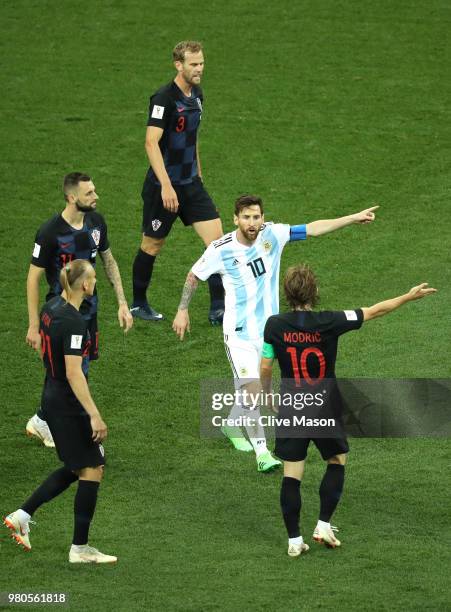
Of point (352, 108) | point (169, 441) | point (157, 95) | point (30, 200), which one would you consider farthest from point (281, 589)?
point (352, 108)

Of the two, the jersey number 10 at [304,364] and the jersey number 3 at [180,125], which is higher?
the jersey number 3 at [180,125]

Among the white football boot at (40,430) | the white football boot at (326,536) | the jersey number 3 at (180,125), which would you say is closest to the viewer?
the white football boot at (326,536)

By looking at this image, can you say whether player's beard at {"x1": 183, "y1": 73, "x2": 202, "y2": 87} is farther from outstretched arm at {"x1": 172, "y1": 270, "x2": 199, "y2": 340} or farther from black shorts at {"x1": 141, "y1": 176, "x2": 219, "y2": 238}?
outstretched arm at {"x1": 172, "y1": 270, "x2": 199, "y2": 340}

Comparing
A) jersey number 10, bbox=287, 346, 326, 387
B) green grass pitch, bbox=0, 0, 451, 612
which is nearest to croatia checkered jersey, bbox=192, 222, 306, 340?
green grass pitch, bbox=0, 0, 451, 612

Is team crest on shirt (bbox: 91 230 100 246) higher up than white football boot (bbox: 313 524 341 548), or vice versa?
team crest on shirt (bbox: 91 230 100 246)

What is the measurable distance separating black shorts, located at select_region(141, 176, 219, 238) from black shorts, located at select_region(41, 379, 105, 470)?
12.5 feet

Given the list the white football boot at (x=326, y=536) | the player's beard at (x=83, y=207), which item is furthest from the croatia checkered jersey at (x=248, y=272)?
the white football boot at (x=326, y=536)

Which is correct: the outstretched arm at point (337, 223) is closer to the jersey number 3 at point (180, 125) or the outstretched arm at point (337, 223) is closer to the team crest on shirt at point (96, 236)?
the team crest on shirt at point (96, 236)

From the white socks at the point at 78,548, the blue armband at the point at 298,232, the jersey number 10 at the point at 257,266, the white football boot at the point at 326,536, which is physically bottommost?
the white socks at the point at 78,548

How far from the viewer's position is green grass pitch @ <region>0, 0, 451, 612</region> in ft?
23.0

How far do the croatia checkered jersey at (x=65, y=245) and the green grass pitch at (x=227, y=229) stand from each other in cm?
125

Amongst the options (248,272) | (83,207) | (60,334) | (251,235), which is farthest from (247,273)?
(60,334)

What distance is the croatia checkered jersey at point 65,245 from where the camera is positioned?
8.34m

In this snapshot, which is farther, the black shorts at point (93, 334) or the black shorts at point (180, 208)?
the black shorts at point (180, 208)
